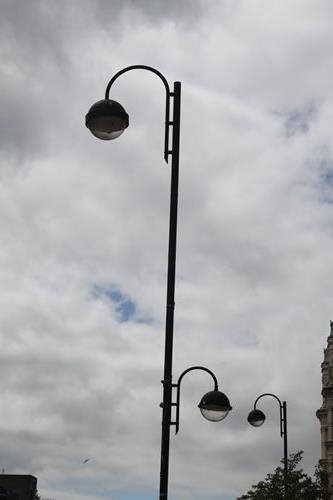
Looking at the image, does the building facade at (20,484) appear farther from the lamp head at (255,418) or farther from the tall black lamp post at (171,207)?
the tall black lamp post at (171,207)

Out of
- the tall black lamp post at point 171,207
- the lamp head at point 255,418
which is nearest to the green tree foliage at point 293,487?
the lamp head at point 255,418

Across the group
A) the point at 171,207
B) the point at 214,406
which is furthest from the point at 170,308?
the point at 214,406

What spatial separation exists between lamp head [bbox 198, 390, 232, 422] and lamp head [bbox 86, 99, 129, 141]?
5.20 m

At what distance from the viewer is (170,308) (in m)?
12.8

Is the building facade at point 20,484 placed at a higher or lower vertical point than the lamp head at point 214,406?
higher

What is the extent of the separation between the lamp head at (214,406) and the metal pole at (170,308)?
7.01 ft

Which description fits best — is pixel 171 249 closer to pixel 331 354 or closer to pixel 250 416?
pixel 250 416

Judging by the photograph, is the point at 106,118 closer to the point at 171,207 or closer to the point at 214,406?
the point at 171,207

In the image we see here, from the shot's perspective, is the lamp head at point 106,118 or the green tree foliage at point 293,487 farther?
the green tree foliage at point 293,487

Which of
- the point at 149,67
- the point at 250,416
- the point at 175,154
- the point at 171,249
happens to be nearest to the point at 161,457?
the point at 171,249

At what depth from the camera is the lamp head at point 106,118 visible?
42.1ft

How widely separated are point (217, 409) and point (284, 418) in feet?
63.3

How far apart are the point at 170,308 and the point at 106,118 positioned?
10.9 feet

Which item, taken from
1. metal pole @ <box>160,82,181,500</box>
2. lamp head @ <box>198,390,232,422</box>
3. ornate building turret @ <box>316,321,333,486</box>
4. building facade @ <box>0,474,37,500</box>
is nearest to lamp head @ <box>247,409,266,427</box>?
lamp head @ <box>198,390,232,422</box>
